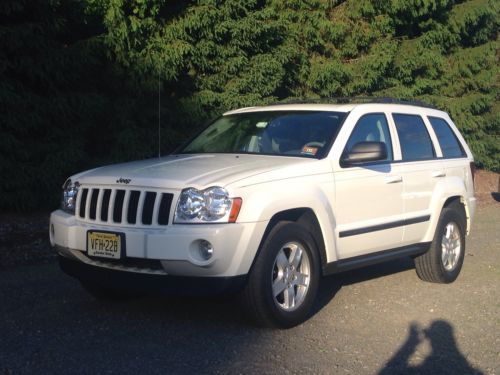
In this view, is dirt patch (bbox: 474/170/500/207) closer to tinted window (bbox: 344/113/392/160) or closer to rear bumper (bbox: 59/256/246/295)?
tinted window (bbox: 344/113/392/160)

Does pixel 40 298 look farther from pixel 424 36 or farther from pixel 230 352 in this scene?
pixel 424 36

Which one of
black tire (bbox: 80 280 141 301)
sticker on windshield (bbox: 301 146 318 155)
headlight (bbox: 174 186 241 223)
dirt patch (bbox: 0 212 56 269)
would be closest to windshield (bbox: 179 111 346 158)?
sticker on windshield (bbox: 301 146 318 155)

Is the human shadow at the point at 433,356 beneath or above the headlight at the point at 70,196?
beneath

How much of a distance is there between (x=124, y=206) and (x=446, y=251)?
12.7 ft

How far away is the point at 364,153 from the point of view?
249 inches

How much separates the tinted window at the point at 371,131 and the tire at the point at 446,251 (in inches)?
44.5

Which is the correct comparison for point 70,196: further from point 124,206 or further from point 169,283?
point 169,283

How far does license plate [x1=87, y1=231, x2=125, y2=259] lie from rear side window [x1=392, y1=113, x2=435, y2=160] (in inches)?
125

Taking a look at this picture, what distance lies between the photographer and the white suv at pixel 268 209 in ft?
17.5

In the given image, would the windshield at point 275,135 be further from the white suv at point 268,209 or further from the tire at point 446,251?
the tire at point 446,251

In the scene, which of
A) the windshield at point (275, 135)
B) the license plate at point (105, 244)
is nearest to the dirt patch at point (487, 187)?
the windshield at point (275, 135)

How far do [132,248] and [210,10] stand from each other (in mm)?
6636

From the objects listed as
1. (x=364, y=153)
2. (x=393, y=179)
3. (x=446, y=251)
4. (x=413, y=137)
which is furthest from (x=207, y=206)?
(x=446, y=251)

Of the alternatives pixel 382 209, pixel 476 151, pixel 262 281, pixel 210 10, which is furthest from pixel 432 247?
pixel 476 151
